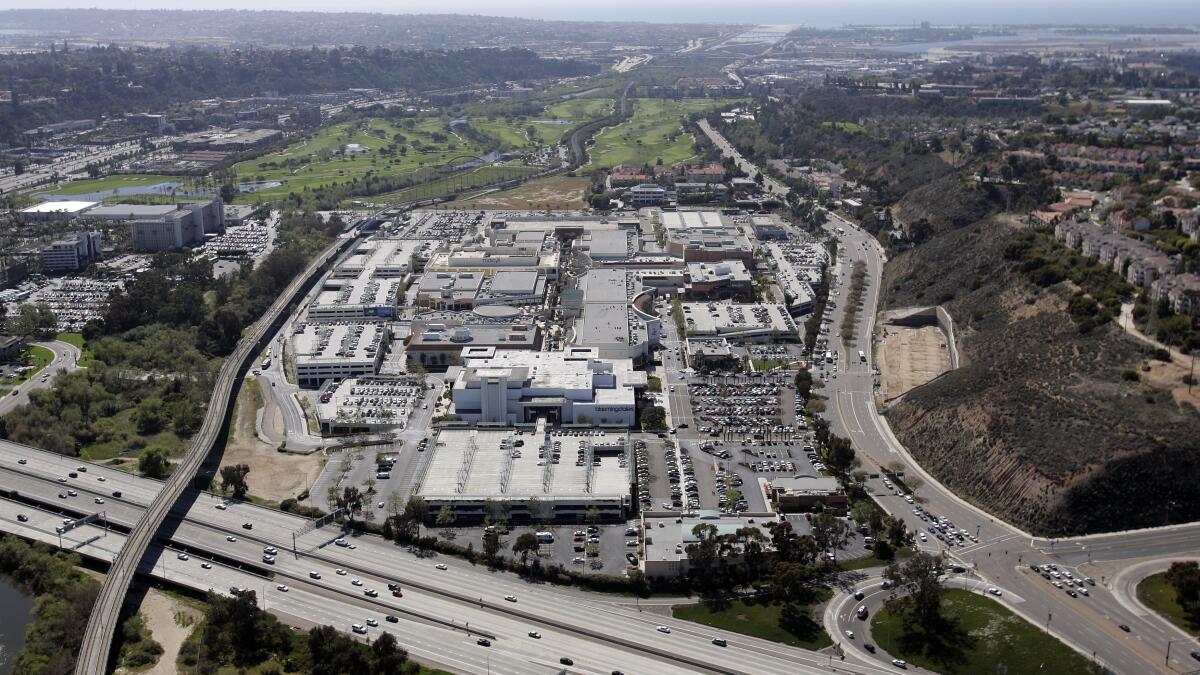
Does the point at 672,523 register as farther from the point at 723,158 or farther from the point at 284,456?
the point at 723,158

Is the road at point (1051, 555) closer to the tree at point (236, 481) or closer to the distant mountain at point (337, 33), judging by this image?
the tree at point (236, 481)

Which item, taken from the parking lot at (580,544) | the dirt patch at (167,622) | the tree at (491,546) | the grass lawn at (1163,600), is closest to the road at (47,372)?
the dirt patch at (167,622)

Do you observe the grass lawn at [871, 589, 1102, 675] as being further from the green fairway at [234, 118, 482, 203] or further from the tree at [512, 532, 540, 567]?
the green fairway at [234, 118, 482, 203]

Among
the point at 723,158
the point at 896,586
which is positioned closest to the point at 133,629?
the point at 896,586

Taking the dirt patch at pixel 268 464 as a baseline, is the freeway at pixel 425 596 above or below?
below

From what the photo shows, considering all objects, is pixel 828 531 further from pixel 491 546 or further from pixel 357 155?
pixel 357 155

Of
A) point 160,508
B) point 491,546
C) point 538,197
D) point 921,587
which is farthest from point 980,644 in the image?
point 538,197
